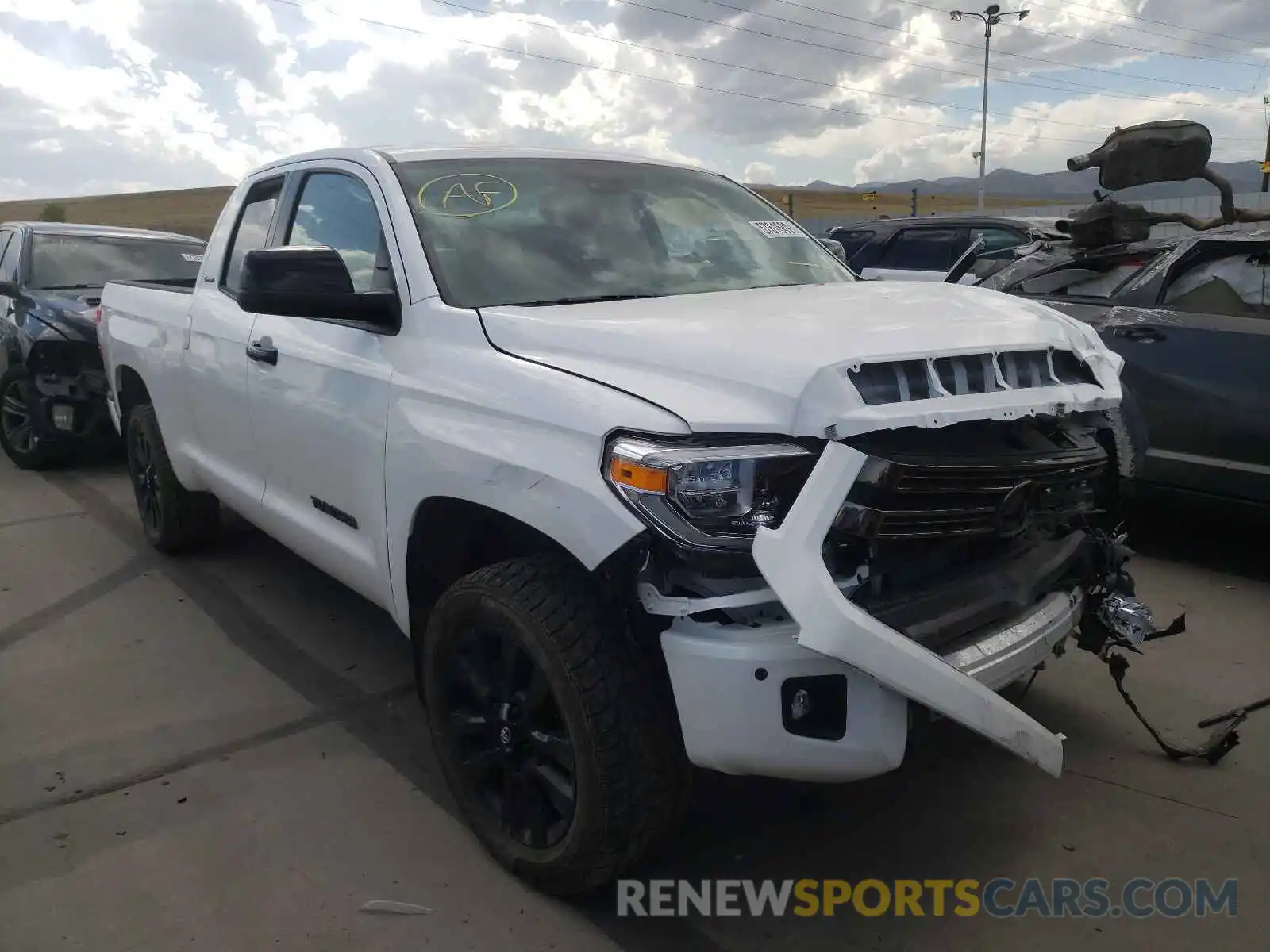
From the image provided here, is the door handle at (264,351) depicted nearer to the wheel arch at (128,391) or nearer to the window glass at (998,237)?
the wheel arch at (128,391)

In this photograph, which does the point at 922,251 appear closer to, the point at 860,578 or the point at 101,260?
the point at 101,260

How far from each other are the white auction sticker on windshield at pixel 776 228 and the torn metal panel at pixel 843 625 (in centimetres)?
179

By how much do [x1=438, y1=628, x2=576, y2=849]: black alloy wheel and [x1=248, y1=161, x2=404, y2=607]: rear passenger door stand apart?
0.50 metres

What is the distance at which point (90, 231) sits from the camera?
8.27m

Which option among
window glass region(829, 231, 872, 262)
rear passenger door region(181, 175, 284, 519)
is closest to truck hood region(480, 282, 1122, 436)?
rear passenger door region(181, 175, 284, 519)

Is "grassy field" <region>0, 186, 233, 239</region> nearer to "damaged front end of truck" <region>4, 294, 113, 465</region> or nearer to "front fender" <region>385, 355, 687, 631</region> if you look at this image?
"damaged front end of truck" <region>4, 294, 113, 465</region>

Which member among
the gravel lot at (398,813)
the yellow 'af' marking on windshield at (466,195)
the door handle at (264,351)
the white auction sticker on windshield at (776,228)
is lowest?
the gravel lot at (398,813)

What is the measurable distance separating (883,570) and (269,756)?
212 centimetres

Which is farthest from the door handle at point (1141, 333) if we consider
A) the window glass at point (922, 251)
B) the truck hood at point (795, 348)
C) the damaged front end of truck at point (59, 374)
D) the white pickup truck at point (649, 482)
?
the damaged front end of truck at point (59, 374)

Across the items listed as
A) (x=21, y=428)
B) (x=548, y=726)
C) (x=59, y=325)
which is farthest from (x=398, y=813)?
(x=21, y=428)

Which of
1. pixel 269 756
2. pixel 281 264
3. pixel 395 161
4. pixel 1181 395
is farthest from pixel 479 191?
pixel 1181 395

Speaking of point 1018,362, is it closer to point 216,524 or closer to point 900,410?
point 900,410

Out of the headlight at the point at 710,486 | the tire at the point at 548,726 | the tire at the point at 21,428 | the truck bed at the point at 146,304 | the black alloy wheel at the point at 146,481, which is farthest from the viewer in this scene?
the tire at the point at 21,428

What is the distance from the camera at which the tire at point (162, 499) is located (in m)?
5.00
